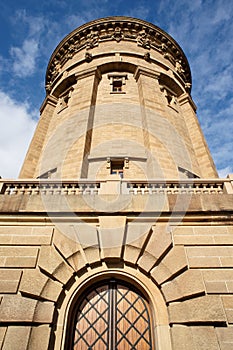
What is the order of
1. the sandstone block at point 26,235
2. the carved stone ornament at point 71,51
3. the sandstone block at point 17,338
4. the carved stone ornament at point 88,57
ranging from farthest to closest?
the carved stone ornament at point 71,51 → the carved stone ornament at point 88,57 → the sandstone block at point 26,235 → the sandstone block at point 17,338

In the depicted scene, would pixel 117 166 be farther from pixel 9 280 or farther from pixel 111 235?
pixel 9 280

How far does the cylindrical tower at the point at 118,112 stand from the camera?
476 inches

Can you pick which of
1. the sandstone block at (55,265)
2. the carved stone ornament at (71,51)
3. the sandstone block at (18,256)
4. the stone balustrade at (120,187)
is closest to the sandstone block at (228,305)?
the stone balustrade at (120,187)

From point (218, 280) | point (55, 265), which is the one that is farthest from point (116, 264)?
point (218, 280)

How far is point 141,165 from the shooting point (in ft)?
39.0

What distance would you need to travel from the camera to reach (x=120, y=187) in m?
7.57

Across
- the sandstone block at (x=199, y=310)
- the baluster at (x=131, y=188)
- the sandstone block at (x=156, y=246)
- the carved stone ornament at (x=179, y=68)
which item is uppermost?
the carved stone ornament at (x=179, y=68)

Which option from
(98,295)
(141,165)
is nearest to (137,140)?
(141,165)

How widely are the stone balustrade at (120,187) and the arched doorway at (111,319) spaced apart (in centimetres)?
270

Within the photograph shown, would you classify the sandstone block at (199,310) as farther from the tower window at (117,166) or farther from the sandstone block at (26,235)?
the tower window at (117,166)

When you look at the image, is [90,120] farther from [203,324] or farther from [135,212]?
[203,324]

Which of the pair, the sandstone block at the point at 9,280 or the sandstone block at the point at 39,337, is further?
the sandstone block at the point at 9,280

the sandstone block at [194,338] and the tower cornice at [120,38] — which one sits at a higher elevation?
the tower cornice at [120,38]

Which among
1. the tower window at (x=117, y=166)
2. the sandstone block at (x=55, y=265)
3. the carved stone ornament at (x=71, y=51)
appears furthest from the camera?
the carved stone ornament at (x=71, y=51)
